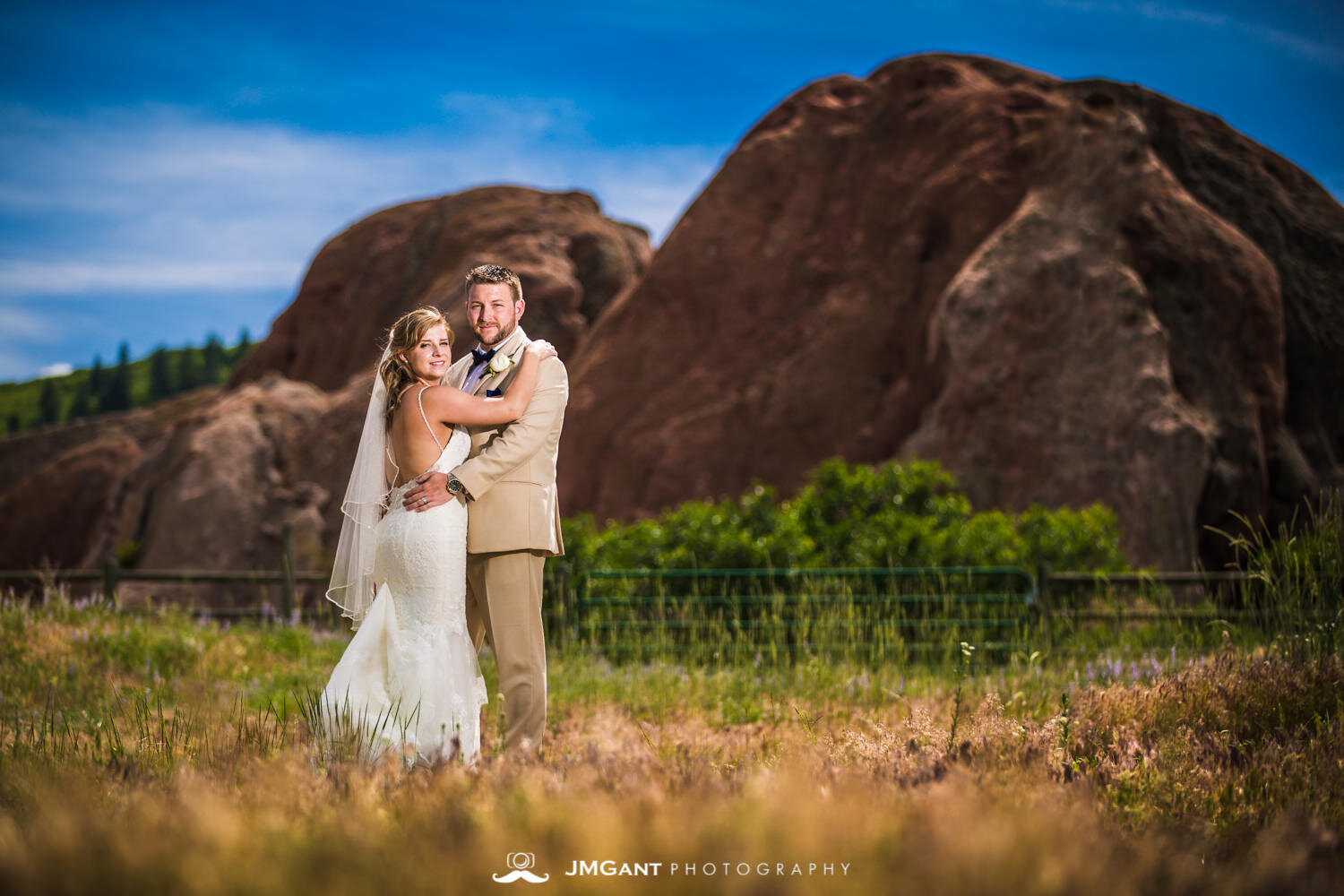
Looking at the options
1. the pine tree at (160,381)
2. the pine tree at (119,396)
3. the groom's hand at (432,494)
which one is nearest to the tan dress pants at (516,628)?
the groom's hand at (432,494)

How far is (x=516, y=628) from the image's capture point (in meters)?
4.64

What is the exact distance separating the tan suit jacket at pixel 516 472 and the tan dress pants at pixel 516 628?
10 centimetres

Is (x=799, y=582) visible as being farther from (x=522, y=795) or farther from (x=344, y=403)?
(x=344, y=403)

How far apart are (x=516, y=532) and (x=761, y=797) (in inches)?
105

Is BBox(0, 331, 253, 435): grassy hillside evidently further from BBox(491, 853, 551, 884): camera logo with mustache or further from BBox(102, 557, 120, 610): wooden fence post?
BBox(491, 853, 551, 884): camera logo with mustache

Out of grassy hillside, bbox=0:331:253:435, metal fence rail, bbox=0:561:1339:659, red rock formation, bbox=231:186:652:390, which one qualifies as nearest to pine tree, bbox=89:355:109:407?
grassy hillside, bbox=0:331:253:435

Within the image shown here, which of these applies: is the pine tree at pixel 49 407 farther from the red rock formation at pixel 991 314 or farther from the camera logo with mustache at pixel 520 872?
the camera logo with mustache at pixel 520 872

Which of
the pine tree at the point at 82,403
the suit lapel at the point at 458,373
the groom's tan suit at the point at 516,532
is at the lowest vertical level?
the groom's tan suit at the point at 516,532

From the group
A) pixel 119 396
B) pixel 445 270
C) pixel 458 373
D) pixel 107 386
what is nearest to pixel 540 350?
pixel 458 373

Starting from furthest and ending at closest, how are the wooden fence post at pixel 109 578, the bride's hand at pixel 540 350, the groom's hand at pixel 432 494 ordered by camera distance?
1. the wooden fence post at pixel 109 578
2. the bride's hand at pixel 540 350
3. the groom's hand at pixel 432 494

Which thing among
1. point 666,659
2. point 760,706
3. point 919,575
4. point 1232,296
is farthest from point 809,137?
point 760,706

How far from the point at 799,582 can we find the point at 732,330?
7.10 meters

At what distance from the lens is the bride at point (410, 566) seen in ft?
14.4

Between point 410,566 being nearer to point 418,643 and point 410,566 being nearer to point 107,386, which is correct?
point 418,643
